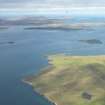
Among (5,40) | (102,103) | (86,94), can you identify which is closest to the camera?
(102,103)

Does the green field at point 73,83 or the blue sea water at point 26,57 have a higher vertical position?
the green field at point 73,83

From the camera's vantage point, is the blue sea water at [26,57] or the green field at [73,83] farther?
the blue sea water at [26,57]

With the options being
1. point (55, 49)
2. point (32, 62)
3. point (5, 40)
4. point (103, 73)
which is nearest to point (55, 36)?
point (5, 40)

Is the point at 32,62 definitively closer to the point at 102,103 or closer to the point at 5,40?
the point at 102,103

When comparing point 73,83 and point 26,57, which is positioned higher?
point 73,83

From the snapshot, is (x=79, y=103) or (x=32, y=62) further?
(x=32, y=62)
